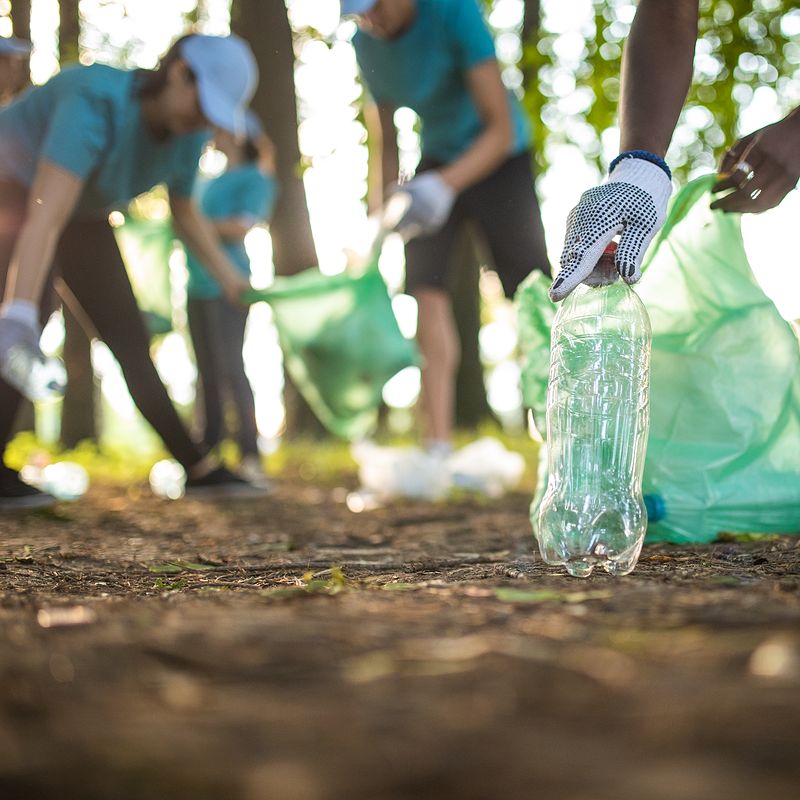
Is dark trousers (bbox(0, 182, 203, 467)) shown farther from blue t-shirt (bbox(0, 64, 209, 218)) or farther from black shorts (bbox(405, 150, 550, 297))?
black shorts (bbox(405, 150, 550, 297))

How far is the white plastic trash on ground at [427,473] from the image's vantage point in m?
4.15

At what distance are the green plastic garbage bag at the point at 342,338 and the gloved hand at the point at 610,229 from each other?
7.14 feet

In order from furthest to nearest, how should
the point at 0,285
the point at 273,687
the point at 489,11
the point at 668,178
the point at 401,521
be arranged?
1. the point at 489,11
2. the point at 0,285
3. the point at 401,521
4. the point at 668,178
5. the point at 273,687

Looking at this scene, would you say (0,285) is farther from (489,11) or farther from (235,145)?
(489,11)

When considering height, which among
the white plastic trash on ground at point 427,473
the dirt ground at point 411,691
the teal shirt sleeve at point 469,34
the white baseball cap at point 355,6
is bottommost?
the white plastic trash on ground at point 427,473

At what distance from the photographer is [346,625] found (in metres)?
1.23

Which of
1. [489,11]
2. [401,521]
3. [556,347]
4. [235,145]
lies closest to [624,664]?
[556,347]

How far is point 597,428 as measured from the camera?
235 cm

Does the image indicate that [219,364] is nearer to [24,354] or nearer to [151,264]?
[151,264]

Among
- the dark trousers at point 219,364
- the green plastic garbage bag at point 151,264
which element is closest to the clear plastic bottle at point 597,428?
the dark trousers at point 219,364

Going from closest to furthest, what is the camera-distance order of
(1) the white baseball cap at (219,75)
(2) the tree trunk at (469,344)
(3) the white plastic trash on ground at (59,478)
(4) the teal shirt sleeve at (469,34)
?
(1) the white baseball cap at (219,75) → (4) the teal shirt sleeve at (469,34) → (3) the white plastic trash on ground at (59,478) → (2) the tree trunk at (469,344)

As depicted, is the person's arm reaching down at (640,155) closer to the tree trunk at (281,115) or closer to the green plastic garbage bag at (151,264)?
the green plastic garbage bag at (151,264)

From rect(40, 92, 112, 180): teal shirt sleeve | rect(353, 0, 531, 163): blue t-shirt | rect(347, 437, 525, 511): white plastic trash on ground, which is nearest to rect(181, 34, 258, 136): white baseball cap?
rect(40, 92, 112, 180): teal shirt sleeve

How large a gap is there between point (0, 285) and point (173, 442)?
96 centimetres
